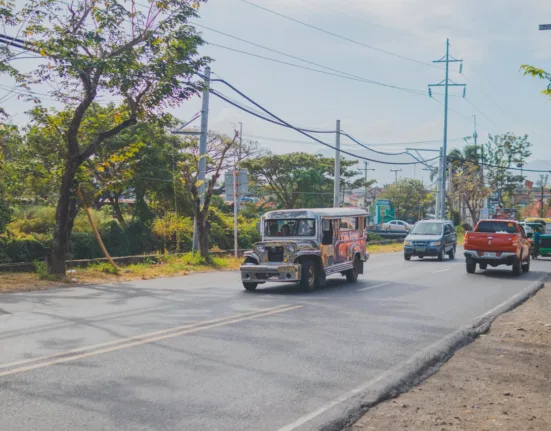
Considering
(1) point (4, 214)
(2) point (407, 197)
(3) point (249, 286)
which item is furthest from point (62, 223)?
(2) point (407, 197)

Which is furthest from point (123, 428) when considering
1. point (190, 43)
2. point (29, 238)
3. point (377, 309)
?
point (29, 238)

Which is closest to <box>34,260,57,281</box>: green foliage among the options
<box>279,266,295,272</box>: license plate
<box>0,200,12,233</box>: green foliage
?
<box>0,200,12,233</box>: green foliage

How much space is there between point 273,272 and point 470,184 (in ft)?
184

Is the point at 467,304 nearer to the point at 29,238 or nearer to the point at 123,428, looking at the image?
the point at 123,428

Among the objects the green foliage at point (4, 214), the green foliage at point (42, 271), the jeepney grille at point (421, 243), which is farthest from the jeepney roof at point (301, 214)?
the jeepney grille at point (421, 243)

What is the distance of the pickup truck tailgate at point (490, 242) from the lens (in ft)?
70.5

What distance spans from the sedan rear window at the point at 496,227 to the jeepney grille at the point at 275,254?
1017 centimetres

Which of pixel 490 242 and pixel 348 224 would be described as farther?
pixel 490 242

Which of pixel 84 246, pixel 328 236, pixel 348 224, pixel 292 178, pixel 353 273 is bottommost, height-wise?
pixel 353 273

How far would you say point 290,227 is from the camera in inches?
651

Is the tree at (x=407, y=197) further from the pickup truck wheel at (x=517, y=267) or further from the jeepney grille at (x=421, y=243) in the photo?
the pickup truck wheel at (x=517, y=267)

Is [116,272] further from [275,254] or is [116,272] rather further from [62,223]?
[275,254]

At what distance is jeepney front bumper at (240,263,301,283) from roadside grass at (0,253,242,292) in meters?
5.14

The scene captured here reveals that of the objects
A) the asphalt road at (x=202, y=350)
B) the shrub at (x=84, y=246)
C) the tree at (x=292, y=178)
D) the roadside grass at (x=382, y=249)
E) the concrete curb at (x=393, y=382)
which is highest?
the tree at (x=292, y=178)
